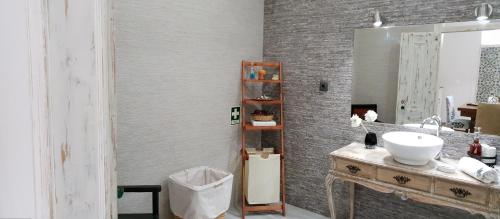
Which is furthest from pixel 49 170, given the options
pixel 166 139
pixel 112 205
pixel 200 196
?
pixel 166 139

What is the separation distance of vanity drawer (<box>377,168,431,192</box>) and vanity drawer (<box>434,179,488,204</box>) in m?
0.06

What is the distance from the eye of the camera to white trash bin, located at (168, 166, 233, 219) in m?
2.37

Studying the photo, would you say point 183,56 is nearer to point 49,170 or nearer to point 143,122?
point 143,122

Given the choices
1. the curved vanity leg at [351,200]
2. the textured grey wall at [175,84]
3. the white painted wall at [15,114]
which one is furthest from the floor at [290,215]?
the white painted wall at [15,114]

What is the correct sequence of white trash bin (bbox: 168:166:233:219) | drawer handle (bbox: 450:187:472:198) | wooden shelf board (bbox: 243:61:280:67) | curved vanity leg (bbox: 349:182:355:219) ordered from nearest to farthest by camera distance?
drawer handle (bbox: 450:187:472:198) < white trash bin (bbox: 168:166:233:219) < curved vanity leg (bbox: 349:182:355:219) < wooden shelf board (bbox: 243:61:280:67)

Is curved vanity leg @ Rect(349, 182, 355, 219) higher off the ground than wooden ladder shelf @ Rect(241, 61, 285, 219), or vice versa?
wooden ladder shelf @ Rect(241, 61, 285, 219)

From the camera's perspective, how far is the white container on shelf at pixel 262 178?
9.98 ft

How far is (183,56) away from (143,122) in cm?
64

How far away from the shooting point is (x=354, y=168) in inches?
92.9

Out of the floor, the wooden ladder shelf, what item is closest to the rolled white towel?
the floor

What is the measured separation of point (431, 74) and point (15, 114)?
8.72ft

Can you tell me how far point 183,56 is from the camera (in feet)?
8.68

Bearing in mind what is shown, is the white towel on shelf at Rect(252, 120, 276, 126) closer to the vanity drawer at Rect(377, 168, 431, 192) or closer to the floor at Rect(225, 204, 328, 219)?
the floor at Rect(225, 204, 328, 219)

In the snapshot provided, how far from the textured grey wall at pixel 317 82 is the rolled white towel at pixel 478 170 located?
1.02 ft
